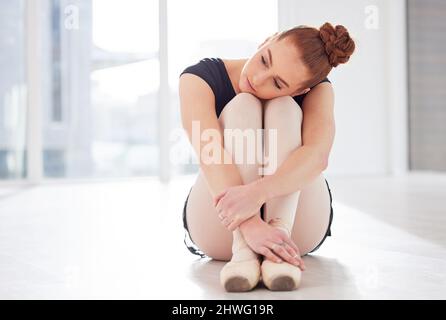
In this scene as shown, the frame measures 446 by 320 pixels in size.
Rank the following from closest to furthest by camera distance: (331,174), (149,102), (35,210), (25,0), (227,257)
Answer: (227,257)
(35,210)
(25,0)
(149,102)
(331,174)

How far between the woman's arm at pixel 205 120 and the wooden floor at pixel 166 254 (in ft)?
0.75

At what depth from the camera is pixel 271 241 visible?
123cm

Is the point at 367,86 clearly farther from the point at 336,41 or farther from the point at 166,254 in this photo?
the point at 336,41

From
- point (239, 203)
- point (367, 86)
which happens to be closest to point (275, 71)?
point (239, 203)

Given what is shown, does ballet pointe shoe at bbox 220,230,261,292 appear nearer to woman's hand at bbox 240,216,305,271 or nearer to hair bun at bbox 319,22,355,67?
woman's hand at bbox 240,216,305,271

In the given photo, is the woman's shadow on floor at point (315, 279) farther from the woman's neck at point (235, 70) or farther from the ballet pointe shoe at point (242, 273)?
the woman's neck at point (235, 70)

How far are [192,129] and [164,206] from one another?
175cm

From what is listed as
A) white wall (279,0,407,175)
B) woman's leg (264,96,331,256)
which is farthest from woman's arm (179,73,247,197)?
white wall (279,0,407,175)

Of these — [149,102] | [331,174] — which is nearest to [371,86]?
[331,174]

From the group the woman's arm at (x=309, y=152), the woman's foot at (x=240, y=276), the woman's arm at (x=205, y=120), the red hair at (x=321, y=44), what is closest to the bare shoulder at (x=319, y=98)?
the woman's arm at (x=309, y=152)

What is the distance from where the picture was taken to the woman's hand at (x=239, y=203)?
125 cm

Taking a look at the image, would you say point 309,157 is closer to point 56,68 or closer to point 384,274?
point 384,274

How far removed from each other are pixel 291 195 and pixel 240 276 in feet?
0.86

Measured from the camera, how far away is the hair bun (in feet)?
4.34
